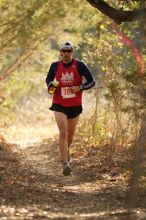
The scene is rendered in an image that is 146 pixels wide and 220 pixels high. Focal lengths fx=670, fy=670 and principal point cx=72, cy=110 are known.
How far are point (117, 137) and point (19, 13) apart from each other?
232 inches

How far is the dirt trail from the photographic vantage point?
6.87 meters

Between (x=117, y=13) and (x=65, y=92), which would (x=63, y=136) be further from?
(x=117, y=13)

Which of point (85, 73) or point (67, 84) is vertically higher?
point (85, 73)

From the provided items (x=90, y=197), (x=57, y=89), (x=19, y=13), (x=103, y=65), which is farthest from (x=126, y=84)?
(x=19, y=13)

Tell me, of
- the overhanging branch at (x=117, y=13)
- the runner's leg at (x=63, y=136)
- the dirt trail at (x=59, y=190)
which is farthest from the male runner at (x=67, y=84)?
the overhanging branch at (x=117, y=13)

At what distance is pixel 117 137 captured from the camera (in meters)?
12.5

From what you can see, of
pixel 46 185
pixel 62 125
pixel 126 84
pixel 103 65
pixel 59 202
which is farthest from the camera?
pixel 103 65

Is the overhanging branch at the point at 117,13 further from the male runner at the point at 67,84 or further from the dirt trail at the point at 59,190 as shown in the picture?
the dirt trail at the point at 59,190

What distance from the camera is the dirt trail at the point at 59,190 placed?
6871 millimetres

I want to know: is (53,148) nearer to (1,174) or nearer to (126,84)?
(126,84)

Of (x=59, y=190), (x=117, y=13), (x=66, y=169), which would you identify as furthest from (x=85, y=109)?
(x=59, y=190)

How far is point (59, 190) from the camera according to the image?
8594 millimetres

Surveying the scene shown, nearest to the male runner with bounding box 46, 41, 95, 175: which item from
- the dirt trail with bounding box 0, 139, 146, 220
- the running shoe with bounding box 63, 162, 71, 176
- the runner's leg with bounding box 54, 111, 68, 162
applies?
the runner's leg with bounding box 54, 111, 68, 162

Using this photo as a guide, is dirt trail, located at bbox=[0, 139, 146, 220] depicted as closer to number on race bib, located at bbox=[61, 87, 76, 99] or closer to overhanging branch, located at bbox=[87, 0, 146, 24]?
number on race bib, located at bbox=[61, 87, 76, 99]
